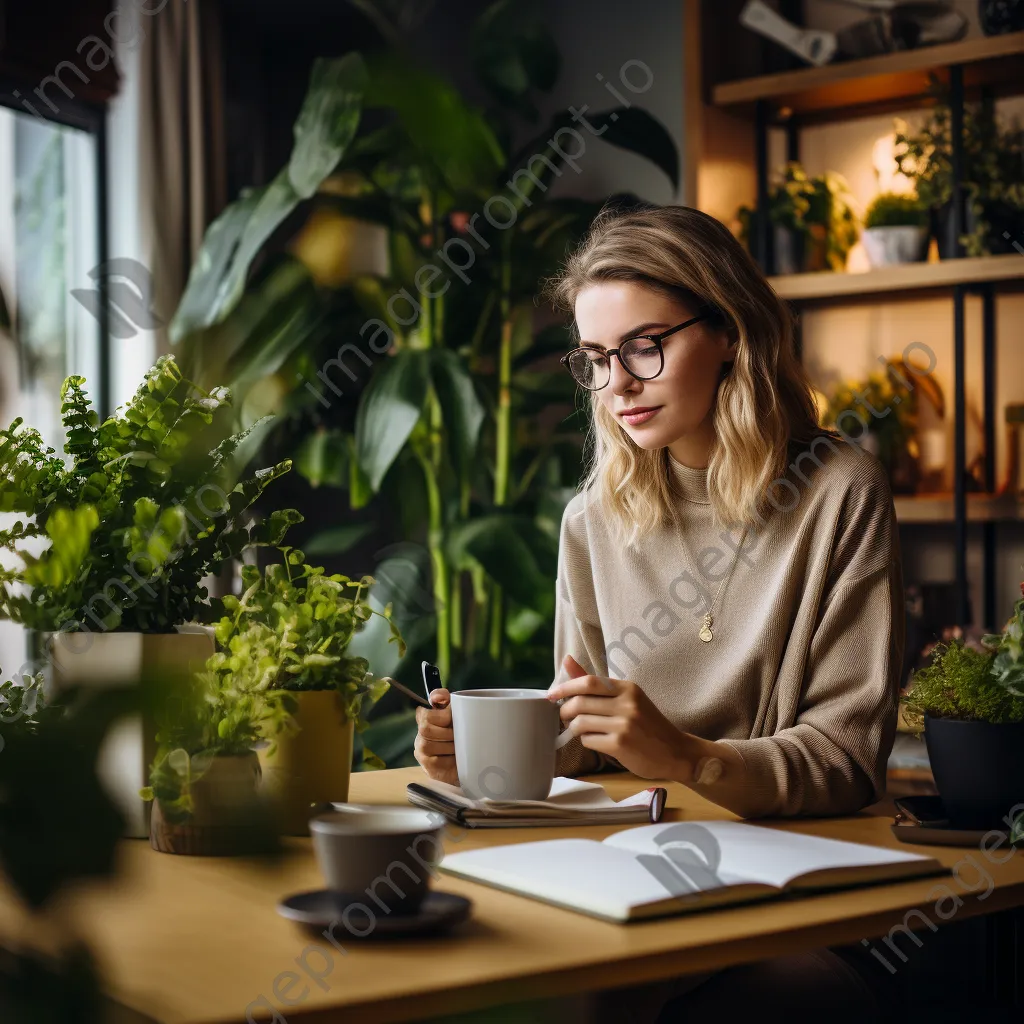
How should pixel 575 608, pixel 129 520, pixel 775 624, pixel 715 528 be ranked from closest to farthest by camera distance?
pixel 129 520 < pixel 775 624 < pixel 715 528 < pixel 575 608

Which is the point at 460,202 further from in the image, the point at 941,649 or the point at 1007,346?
the point at 941,649

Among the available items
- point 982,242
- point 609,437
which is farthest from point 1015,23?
point 609,437

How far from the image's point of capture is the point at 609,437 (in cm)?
173

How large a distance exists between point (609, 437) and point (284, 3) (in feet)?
7.64

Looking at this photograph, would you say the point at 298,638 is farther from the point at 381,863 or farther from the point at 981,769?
the point at 981,769

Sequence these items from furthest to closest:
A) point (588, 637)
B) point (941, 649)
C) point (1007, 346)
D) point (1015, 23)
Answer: point (1007, 346) → point (1015, 23) → point (588, 637) → point (941, 649)

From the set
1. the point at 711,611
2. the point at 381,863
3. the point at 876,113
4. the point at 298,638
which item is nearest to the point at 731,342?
the point at 711,611

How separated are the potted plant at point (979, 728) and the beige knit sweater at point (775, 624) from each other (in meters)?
0.17

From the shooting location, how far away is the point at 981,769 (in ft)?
3.62

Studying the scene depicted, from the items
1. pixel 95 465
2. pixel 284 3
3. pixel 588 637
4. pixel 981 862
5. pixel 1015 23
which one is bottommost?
pixel 981 862

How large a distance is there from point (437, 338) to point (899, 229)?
1126 mm

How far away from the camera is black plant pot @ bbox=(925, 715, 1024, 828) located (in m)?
1.10

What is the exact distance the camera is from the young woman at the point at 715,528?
1.42m

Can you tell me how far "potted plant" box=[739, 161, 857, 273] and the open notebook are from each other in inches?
92.2
